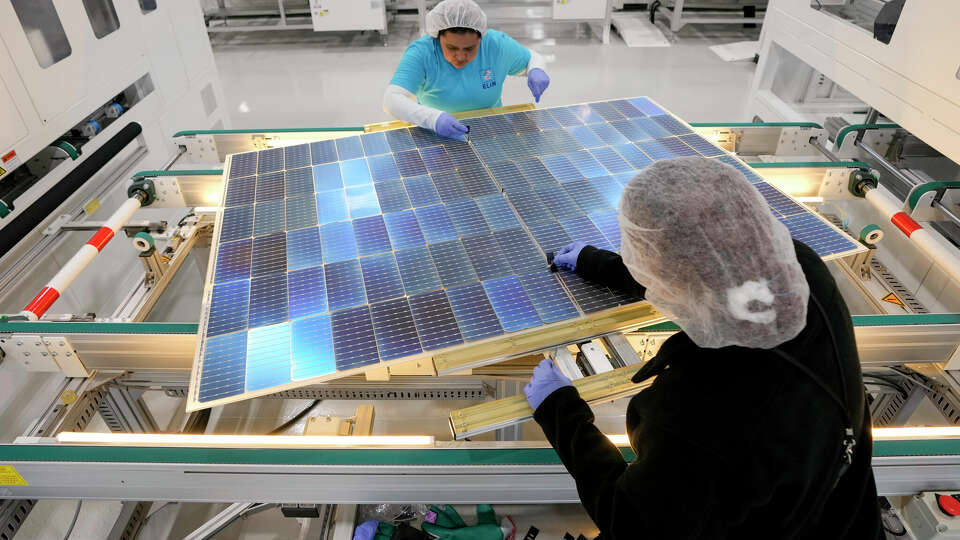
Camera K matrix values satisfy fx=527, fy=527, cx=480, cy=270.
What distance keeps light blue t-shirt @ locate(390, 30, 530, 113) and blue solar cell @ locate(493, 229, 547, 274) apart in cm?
148

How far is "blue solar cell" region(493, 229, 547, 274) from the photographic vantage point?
6.57ft

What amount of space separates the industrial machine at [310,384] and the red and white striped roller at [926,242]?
14 mm

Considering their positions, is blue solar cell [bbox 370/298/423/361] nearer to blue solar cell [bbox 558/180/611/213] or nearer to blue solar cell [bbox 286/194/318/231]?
blue solar cell [bbox 286/194/318/231]

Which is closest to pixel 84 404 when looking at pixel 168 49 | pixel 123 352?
pixel 123 352

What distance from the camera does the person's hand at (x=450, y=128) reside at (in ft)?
9.29

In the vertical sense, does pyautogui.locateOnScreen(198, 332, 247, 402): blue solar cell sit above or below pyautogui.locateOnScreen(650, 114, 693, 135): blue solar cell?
below

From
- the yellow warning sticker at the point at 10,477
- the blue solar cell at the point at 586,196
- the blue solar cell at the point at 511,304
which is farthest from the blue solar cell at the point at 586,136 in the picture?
the yellow warning sticker at the point at 10,477

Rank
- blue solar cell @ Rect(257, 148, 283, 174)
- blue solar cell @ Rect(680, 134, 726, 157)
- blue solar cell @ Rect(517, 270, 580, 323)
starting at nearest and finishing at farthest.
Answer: blue solar cell @ Rect(517, 270, 580, 323) → blue solar cell @ Rect(680, 134, 726, 157) → blue solar cell @ Rect(257, 148, 283, 174)

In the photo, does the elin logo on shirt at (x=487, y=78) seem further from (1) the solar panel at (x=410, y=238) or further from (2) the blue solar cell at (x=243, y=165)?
(2) the blue solar cell at (x=243, y=165)

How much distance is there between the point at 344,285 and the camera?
6.39 ft

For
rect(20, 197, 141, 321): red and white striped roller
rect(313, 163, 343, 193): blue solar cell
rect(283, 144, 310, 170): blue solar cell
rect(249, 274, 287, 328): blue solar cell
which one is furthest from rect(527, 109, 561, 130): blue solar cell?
rect(20, 197, 141, 321): red and white striped roller

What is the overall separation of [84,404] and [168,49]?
12.6ft

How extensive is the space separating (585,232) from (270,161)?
1.73 metres

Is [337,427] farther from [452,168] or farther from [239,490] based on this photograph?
[452,168]
